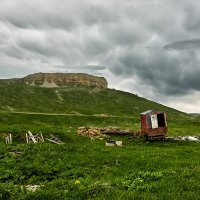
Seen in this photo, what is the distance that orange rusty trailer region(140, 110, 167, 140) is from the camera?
48031mm

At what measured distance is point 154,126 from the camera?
48812 millimetres

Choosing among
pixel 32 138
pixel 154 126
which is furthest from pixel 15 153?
pixel 154 126

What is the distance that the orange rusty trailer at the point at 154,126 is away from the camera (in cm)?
4803

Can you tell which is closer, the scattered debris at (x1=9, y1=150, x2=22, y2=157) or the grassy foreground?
the grassy foreground

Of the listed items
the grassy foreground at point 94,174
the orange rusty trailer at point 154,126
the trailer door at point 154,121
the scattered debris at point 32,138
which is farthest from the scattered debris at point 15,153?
the trailer door at point 154,121

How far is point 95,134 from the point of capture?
164 feet

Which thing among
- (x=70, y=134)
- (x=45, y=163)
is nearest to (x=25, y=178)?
(x=45, y=163)

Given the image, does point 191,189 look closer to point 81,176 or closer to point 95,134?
point 81,176

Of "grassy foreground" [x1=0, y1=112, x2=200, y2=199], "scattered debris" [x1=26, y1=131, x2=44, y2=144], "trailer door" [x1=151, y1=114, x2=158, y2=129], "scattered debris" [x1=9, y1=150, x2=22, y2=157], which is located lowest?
"grassy foreground" [x1=0, y1=112, x2=200, y2=199]

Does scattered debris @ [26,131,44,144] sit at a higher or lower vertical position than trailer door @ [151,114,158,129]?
lower

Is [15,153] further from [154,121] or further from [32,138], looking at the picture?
[154,121]

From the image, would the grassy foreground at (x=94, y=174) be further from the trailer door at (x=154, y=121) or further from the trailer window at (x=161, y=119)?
the trailer window at (x=161, y=119)

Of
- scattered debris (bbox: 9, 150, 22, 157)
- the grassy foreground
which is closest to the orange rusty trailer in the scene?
the grassy foreground

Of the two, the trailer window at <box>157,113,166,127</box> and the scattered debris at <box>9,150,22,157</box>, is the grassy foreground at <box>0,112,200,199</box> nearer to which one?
the scattered debris at <box>9,150,22,157</box>
